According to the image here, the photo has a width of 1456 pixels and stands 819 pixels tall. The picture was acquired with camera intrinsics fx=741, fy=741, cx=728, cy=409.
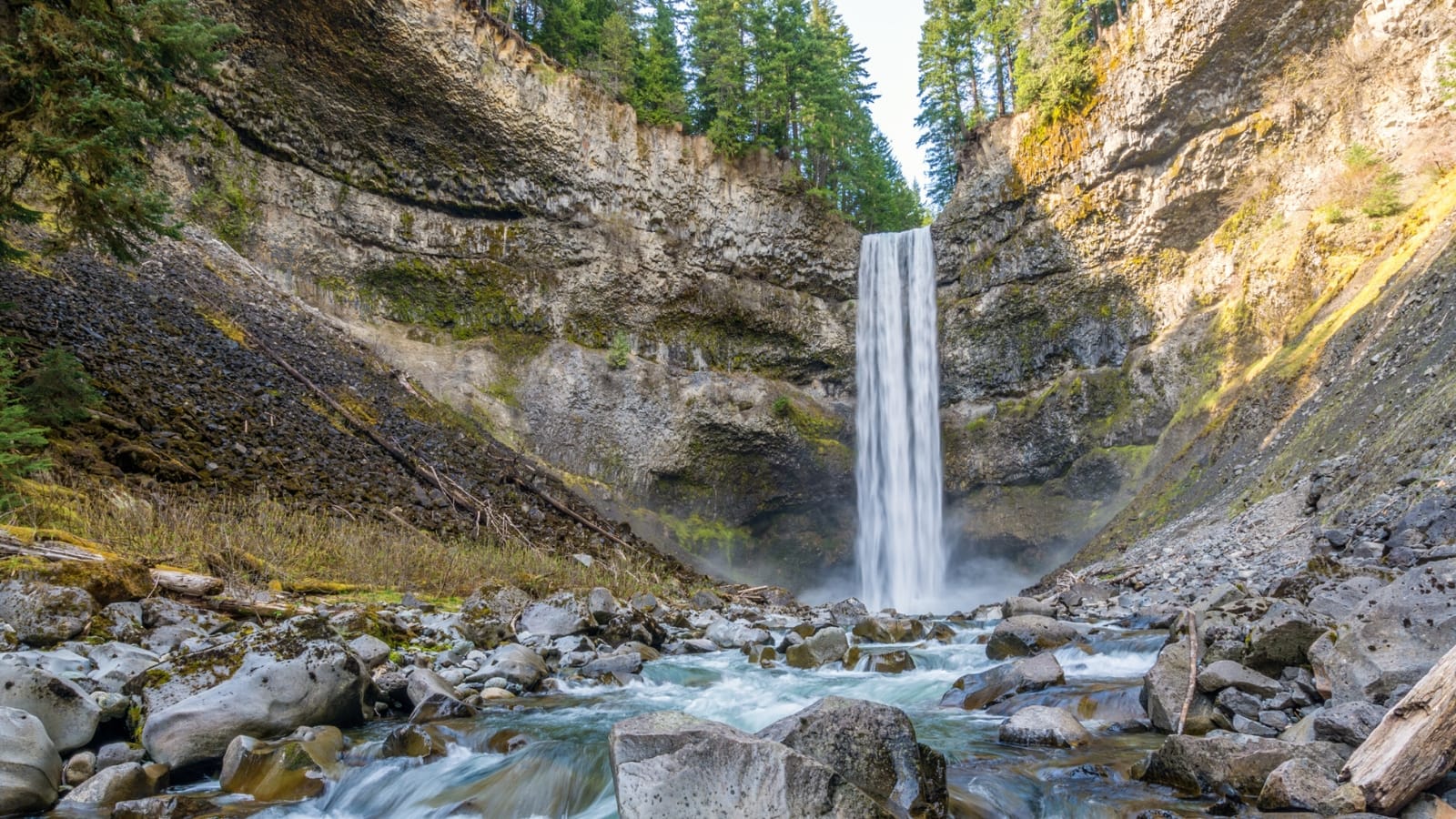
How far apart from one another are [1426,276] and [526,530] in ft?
54.0

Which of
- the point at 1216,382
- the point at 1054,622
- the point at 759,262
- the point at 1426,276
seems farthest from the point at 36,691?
the point at 759,262

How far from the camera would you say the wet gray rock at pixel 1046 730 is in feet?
15.2

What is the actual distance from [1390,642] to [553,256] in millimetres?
23839

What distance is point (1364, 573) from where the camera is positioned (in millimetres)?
6020

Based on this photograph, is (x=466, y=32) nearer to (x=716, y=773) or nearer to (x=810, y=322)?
(x=810, y=322)

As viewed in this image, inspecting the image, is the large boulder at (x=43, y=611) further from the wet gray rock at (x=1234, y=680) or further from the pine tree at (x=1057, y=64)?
the pine tree at (x=1057, y=64)

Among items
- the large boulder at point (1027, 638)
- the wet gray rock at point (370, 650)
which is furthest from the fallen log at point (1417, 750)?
the wet gray rock at point (370, 650)

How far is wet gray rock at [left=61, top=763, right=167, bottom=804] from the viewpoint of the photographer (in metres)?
3.46

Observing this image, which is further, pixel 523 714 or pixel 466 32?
pixel 466 32

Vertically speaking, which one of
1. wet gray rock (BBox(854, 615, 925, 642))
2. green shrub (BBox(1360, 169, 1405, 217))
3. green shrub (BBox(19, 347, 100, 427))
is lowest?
wet gray rock (BBox(854, 615, 925, 642))

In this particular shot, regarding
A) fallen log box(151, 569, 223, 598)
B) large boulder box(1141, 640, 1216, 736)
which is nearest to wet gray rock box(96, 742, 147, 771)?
fallen log box(151, 569, 223, 598)

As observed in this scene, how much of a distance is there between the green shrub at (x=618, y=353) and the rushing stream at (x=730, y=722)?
1855 centimetres

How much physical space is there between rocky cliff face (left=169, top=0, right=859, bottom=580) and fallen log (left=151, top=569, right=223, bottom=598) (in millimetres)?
15092

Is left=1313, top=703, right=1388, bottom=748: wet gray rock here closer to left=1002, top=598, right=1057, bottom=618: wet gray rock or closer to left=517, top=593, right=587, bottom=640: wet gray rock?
left=517, top=593, right=587, bottom=640: wet gray rock
